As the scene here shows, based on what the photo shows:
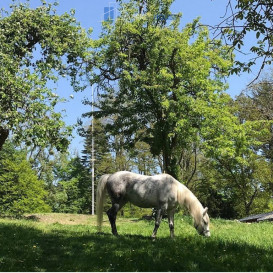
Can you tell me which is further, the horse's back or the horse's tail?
the horse's tail

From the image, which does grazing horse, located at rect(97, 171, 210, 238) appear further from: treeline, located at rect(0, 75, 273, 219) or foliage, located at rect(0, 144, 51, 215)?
foliage, located at rect(0, 144, 51, 215)

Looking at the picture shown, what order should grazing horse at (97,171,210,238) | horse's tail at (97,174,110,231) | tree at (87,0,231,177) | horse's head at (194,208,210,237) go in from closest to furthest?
horse's head at (194,208,210,237), grazing horse at (97,171,210,238), horse's tail at (97,174,110,231), tree at (87,0,231,177)

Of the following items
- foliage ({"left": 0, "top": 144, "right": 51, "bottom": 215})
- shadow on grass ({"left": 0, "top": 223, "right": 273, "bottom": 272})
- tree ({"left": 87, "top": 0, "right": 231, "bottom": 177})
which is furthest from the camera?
foliage ({"left": 0, "top": 144, "right": 51, "bottom": 215})

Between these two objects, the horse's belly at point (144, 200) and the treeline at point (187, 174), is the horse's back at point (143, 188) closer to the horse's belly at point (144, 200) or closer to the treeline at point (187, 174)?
the horse's belly at point (144, 200)

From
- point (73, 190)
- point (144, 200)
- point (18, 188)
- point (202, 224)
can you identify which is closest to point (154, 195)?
point (144, 200)

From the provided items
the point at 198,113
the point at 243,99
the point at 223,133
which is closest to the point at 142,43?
the point at 198,113

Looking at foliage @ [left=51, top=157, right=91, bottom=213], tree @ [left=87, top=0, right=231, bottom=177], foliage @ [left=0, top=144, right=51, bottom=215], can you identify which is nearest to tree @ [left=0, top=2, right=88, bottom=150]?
tree @ [left=87, top=0, right=231, bottom=177]

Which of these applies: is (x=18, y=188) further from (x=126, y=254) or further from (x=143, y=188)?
(x=126, y=254)

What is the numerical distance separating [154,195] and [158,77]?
13194 mm

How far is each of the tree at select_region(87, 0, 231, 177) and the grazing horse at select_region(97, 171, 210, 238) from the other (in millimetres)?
10513

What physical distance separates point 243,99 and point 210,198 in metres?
13.0

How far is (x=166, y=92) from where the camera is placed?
2508 cm

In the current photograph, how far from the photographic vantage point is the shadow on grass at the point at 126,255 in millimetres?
7922

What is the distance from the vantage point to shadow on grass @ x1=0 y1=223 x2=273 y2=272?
26.0 ft
